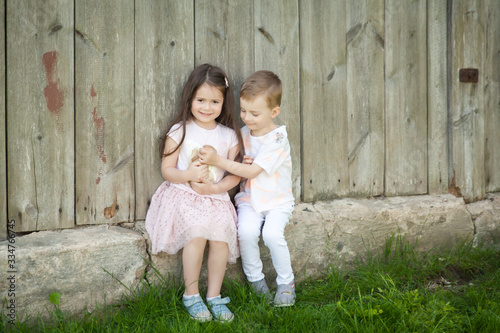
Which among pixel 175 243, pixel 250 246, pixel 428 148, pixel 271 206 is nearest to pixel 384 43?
pixel 428 148

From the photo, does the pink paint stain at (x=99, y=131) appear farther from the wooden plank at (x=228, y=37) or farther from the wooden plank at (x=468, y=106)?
the wooden plank at (x=468, y=106)

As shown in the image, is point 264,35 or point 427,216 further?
point 427,216

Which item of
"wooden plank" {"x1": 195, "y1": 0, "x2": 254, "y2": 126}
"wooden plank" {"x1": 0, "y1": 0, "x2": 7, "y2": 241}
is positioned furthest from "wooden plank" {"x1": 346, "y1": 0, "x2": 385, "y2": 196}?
"wooden plank" {"x1": 0, "y1": 0, "x2": 7, "y2": 241}

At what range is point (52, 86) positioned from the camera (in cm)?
226

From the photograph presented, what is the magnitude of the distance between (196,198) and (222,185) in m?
0.16

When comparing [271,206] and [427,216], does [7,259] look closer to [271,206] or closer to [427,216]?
[271,206]

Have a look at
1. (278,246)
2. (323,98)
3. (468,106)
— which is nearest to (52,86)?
(278,246)

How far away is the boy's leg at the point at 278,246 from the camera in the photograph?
2.52 m

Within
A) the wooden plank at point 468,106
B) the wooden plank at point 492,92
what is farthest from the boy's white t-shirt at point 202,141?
the wooden plank at point 492,92

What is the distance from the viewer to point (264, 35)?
9.06ft

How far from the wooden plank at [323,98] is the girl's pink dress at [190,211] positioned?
22.1 inches

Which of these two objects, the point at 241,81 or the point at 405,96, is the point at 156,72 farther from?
the point at 405,96

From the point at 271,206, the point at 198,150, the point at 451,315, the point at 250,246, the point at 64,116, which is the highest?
the point at 64,116

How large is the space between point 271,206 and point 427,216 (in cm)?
125
